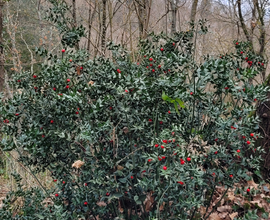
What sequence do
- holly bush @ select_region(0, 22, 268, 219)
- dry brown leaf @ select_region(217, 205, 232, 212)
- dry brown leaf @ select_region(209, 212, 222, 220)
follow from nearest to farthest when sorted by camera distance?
holly bush @ select_region(0, 22, 268, 219)
dry brown leaf @ select_region(209, 212, 222, 220)
dry brown leaf @ select_region(217, 205, 232, 212)

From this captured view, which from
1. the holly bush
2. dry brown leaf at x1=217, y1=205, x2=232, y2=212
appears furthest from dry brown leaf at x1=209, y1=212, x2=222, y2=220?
the holly bush

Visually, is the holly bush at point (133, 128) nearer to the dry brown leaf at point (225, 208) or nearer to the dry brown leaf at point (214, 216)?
the dry brown leaf at point (214, 216)

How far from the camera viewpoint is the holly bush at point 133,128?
5.32 ft

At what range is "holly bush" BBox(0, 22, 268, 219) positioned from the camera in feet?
5.32

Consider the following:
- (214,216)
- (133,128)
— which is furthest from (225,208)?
(133,128)

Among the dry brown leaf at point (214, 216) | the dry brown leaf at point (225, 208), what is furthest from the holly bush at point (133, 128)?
the dry brown leaf at point (225, 208)

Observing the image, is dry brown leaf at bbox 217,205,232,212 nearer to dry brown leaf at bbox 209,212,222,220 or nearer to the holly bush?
dry brown leaf at bbox 209,212,222,220

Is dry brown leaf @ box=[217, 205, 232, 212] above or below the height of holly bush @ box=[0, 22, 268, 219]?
below

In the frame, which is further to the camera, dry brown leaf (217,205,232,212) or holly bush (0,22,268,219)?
dry brown leaf (217,205,232,212)

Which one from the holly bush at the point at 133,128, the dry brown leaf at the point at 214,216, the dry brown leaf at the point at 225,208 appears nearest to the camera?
the holly bush at the point at 133,128

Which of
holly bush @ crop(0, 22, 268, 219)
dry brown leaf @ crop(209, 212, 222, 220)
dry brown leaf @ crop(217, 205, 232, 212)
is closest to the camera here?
holly bush @ crop(0, 22, 268, 219)

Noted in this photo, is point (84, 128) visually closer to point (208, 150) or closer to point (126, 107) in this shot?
point (126, 107)

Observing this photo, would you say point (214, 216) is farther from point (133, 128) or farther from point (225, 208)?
point (133, 128)

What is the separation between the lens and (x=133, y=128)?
1709 mm
